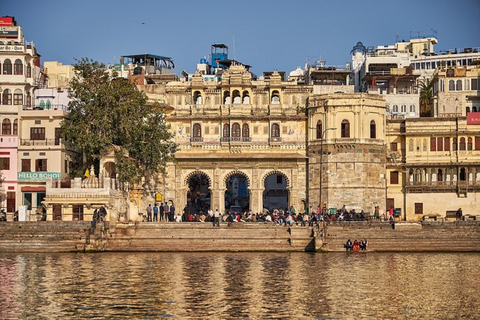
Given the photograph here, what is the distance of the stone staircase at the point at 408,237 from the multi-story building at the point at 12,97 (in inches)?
1002

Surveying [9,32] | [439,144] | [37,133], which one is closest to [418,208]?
[439,144]

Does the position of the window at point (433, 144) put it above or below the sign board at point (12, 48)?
below

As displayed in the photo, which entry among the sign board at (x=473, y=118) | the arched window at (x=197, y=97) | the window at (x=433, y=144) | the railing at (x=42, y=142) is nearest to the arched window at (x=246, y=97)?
the arched window at (x=197, y=97)

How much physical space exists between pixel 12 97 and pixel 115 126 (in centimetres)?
1064

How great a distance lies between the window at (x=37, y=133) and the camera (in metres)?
74.2

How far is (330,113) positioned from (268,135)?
17.6 ft

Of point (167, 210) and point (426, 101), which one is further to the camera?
point (426, 101)

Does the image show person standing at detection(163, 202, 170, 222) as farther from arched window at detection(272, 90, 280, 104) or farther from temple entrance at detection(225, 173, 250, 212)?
temple entrance at detection(225, 173, 250, 212)

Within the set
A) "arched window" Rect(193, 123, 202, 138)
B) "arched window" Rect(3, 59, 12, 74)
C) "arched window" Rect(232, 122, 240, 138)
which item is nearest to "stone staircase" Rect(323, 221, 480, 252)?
"arched window" Rect(232, 122, 240, 138)

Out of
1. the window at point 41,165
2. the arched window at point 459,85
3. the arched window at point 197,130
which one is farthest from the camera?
the arched window at point 459,85

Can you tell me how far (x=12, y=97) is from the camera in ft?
249

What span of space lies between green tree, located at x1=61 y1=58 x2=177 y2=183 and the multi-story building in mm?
5202

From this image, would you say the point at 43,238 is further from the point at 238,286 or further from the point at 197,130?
the point at 238,286

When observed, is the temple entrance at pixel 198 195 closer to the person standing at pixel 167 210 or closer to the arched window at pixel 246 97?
the arched window at pixel 246 97
